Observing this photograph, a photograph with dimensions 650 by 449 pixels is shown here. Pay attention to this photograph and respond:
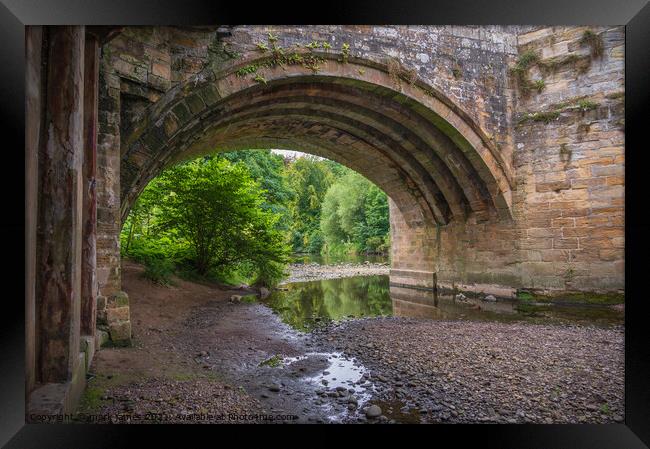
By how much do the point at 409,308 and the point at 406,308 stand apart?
0.07 metres

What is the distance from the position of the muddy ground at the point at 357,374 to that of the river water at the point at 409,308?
94cm

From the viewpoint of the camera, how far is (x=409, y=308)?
9.17m

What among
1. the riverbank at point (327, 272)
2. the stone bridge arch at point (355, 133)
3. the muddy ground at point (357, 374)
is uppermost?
the stone bridge arch at point (355, 133)

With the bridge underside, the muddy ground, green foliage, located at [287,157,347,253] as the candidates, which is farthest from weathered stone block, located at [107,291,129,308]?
green foliage, located at [287,157,347,253]

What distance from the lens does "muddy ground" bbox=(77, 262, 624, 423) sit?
3035 mm

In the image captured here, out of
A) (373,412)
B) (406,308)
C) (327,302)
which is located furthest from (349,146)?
(373,412)

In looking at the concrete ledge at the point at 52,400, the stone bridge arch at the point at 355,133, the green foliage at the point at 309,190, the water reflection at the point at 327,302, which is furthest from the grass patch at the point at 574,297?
the green foliage at the point at 309,190

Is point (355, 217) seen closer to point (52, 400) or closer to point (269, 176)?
point (269, 176)

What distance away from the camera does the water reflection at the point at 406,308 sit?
7.30 meters

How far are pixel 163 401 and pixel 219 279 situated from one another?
780 cm

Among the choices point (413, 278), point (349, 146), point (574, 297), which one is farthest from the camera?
point (413, 278)

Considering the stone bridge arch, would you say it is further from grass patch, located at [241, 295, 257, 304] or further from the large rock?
the large rock

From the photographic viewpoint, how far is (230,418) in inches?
111

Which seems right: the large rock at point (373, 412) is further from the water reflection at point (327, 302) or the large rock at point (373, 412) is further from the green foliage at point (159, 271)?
the green foliage at point (159, 271)
